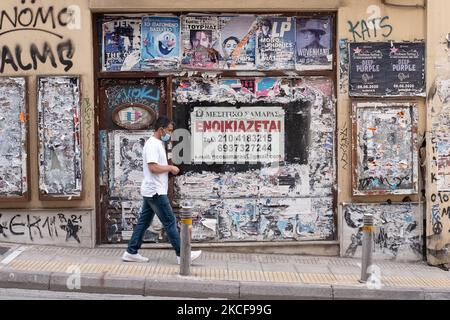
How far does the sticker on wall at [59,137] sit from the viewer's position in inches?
401

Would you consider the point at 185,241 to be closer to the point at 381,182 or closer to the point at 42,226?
the point at 42,226

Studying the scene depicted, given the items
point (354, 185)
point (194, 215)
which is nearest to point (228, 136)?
point (194, 215)

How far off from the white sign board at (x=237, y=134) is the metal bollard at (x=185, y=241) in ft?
6.87

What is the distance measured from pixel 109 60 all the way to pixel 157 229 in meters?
2.61

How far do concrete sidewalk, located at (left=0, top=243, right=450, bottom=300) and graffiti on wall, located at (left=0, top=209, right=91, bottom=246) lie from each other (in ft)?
0.71

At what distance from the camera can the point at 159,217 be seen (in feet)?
30.2

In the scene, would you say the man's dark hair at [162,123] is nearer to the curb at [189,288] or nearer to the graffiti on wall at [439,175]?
the curb at [189,288]

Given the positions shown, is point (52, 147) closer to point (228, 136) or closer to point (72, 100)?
point (72, 100)

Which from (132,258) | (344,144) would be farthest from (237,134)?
(132,258)

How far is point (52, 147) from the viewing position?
10.2 m

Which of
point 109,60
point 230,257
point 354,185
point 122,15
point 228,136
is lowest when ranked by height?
point 230,257

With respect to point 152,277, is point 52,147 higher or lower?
higher

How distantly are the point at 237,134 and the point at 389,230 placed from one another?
2689 millimetres

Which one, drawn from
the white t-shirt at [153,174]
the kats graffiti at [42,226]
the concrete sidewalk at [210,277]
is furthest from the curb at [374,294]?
the kats graffiti at [42,226]
